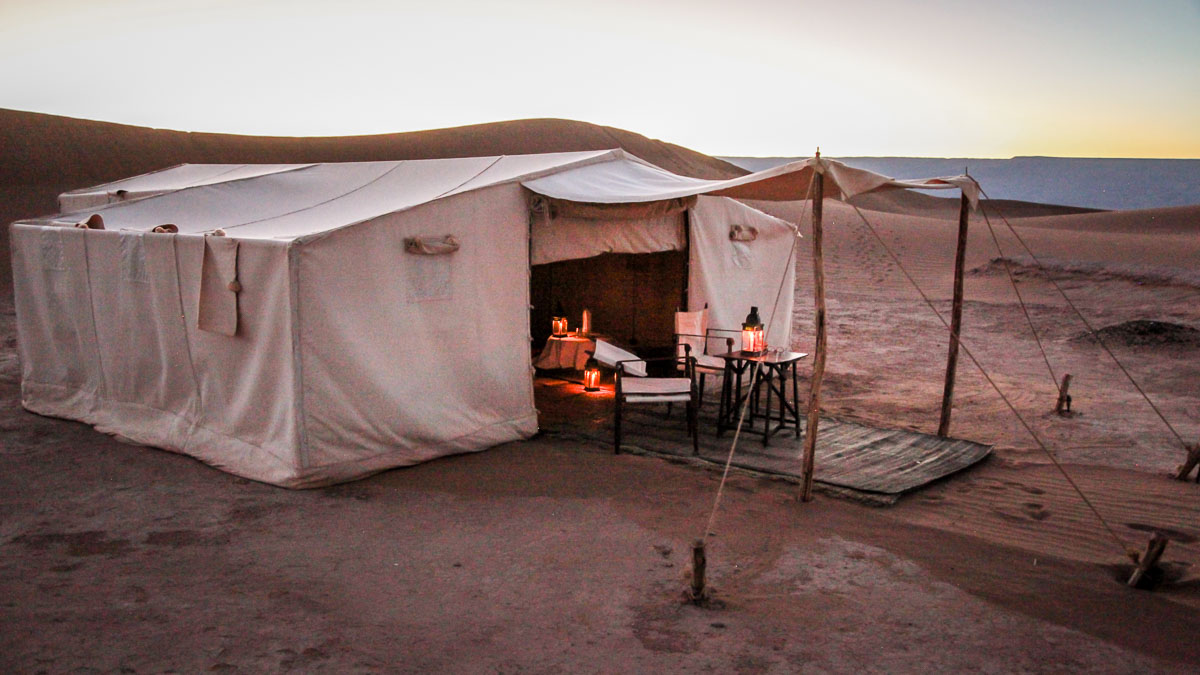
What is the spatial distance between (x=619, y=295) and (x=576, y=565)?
510cm

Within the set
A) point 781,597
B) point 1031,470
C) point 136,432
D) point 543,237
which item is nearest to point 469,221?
point 543,237

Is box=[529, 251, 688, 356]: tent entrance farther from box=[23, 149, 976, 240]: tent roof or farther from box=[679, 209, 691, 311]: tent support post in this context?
box=[23, 149, 976, 240]: tent roof

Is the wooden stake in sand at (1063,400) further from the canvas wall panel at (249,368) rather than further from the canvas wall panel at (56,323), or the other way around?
the canvas wall panel at (56,323)

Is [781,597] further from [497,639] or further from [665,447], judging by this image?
[665,447]

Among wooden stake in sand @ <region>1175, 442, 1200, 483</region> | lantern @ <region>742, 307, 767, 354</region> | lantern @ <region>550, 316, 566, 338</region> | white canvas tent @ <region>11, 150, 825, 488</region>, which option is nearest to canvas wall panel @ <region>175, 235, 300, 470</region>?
white canvas tent @ <region>11, 150, 825, 488</region>

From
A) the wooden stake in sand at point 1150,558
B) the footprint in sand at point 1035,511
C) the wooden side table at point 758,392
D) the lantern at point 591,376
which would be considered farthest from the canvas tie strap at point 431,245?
the wooden stake in sand at point 1150,558

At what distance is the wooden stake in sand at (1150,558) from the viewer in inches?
146

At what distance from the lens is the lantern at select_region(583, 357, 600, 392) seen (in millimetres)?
7887

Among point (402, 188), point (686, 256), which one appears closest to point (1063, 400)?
point (686, 256)

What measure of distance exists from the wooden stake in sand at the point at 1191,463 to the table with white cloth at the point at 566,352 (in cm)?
489

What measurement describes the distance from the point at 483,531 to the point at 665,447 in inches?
76.4

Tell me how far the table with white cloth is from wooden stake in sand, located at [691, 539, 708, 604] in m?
4.75

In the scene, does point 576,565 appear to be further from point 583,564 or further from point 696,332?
point 696,332

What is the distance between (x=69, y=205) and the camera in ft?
30.5
